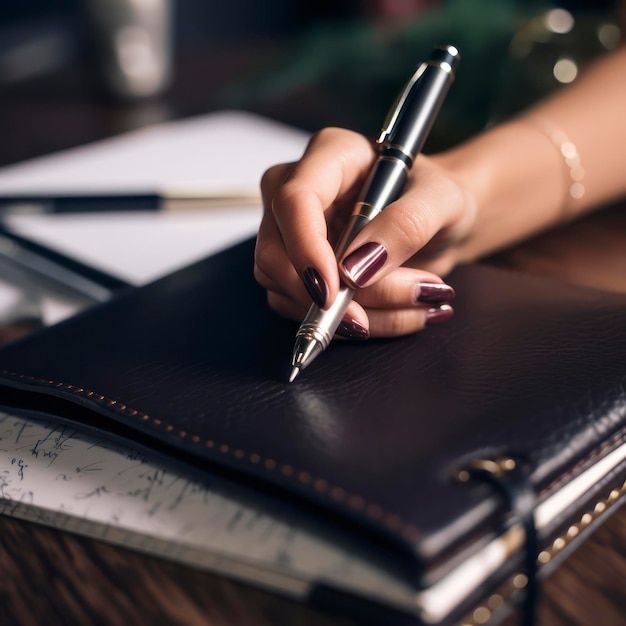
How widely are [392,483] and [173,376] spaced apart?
0.49 feet

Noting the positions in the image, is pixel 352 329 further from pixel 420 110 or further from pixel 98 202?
pixel 98 202

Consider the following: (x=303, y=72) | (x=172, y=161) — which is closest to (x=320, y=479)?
(x=172, y=161)

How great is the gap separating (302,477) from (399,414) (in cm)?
6

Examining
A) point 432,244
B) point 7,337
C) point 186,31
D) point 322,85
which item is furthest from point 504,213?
point 186,31

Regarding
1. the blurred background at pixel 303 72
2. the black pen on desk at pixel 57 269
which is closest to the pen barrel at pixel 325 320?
the black pen on desk at pixel 57 269

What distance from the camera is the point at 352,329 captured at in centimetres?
43

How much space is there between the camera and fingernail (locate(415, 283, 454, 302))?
451 mm

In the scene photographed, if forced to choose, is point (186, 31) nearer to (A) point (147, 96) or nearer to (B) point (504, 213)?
(A) point (147, 96)

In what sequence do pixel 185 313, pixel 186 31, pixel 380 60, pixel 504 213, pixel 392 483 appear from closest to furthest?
pixel 392 483
pixel 185 313
pixel 504 213
pixel 380 60
pixel 186 31

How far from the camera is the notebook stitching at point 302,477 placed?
30 centimetres

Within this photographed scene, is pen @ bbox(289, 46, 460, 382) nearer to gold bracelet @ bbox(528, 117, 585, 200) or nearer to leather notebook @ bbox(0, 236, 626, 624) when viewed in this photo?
leather notebook @ bbox(0, 236, 626, 624)

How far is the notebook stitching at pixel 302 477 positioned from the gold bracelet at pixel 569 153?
0.46m

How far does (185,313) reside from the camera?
1.59 ft

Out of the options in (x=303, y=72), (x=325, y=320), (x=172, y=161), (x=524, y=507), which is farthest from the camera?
(x=303, y=72)
